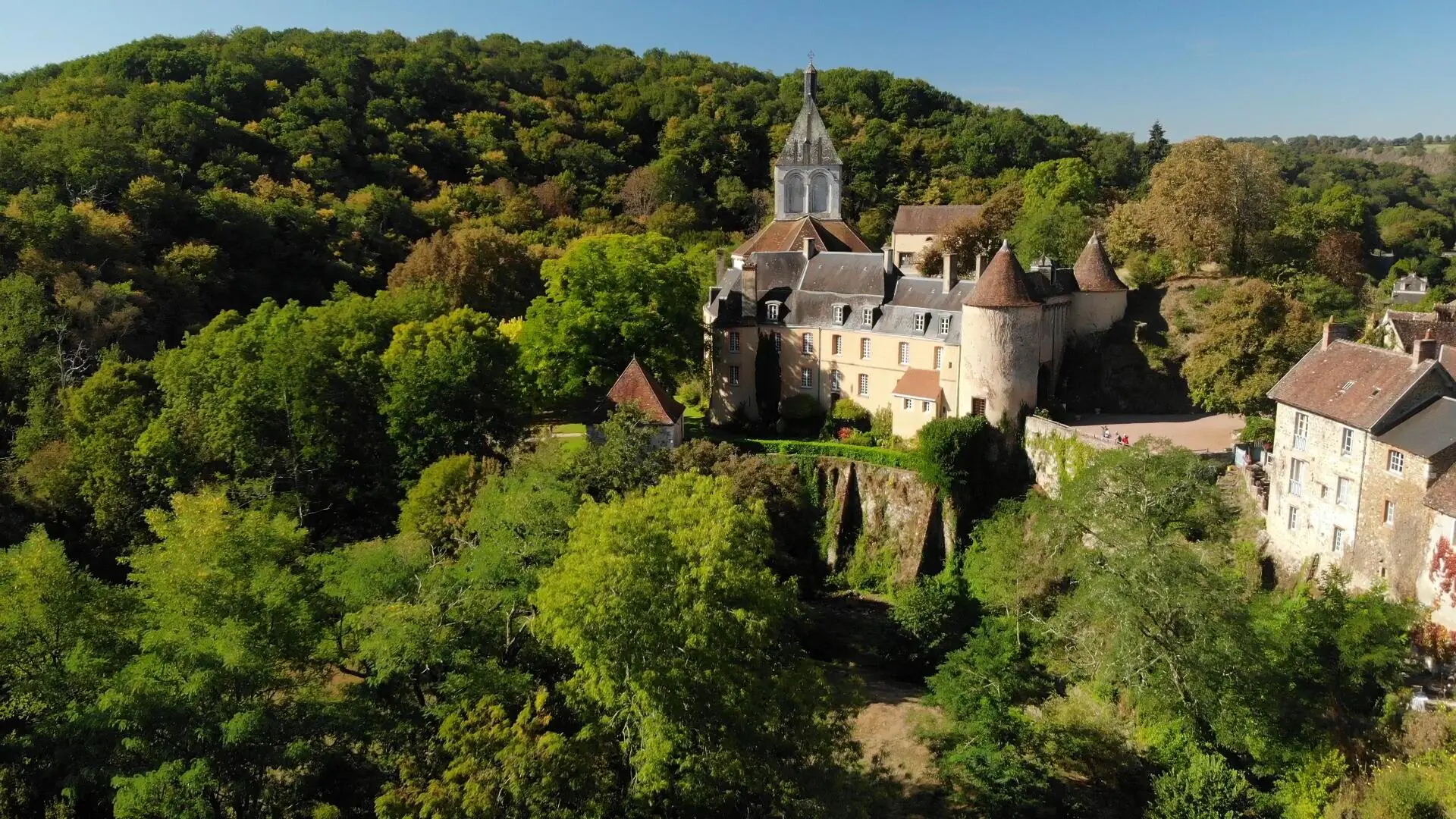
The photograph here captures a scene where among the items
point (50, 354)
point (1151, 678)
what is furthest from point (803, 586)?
point (50, 354)

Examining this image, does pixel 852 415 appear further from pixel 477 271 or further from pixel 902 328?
pixel 477 271

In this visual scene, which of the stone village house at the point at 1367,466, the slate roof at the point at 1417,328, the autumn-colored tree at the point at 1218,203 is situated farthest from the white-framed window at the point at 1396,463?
the autumn-colored tree at the point at 1218,203

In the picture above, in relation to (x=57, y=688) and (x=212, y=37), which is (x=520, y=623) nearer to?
(x=57, y=688)

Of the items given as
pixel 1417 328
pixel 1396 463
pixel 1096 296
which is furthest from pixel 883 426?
pixel 1417 328

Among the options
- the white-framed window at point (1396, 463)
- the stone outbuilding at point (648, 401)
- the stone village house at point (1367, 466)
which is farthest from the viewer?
the stone outbuilding at point (648, 401)

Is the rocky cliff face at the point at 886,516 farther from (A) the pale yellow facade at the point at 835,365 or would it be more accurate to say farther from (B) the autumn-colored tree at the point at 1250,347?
(B) the autumn-colored tree at the point at 1250,347

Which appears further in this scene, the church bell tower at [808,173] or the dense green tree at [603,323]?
the church bell tower at [808,173]
